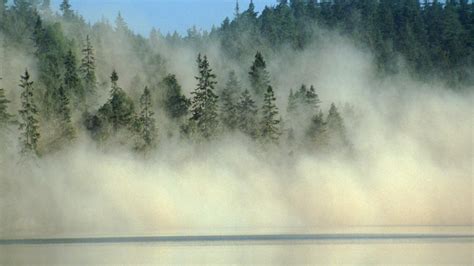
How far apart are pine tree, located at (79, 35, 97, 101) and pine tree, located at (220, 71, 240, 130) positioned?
7.92 meters

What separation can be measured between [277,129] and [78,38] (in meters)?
16.3

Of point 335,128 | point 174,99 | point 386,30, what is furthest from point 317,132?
point 386,30

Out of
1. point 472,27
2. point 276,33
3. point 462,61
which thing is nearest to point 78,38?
point 276,33

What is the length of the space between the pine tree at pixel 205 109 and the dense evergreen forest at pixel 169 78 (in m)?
0.07

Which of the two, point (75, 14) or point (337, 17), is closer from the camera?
point (75, 14)

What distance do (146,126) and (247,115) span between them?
680 cm

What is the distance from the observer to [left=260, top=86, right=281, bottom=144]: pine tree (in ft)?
171

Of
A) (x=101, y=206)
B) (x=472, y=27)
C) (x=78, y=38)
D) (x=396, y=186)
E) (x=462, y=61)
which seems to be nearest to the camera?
(x=101, y=206)

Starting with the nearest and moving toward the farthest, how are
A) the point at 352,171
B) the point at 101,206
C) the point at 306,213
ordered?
1. the point at 101,206
2. the point at 306,213
3. the point at 352,171

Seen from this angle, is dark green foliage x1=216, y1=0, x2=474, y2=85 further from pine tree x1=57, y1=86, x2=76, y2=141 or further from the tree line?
pine tree x1=57, y1=86, x2=76, y2=141

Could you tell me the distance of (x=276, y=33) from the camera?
247 feet

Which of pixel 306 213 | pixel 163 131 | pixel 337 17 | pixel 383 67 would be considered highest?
pixel 337 17

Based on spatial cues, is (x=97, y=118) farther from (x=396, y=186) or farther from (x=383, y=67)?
(x=383, y=67)

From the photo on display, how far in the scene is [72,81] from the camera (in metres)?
52.1
